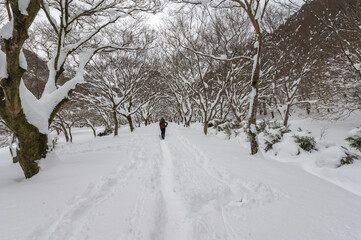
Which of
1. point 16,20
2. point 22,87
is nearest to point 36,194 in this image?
point 22,87

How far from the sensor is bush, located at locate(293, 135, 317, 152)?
526 centimetres

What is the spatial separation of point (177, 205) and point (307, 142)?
5238mm

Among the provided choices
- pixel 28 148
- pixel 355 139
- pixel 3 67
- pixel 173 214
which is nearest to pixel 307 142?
pixel 355 139

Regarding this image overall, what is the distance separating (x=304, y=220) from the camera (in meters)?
2.17

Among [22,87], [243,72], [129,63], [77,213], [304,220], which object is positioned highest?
[129,63]

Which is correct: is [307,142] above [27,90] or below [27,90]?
below

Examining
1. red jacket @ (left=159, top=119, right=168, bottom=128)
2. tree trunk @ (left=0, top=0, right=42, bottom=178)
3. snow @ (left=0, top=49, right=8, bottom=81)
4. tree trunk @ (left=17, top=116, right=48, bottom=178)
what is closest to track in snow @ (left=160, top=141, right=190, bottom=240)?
tree trunk @ (left=17, top=116, right=48, bottom=178)

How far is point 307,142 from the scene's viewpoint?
5305 millimetres

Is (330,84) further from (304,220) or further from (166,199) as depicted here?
(166,199)

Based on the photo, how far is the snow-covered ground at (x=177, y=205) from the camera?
2.03 m

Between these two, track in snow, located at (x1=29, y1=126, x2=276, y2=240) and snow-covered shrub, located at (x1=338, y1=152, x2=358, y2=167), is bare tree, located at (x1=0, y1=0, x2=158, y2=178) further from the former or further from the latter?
snow-covered shrub, located at (x1=338, y1=152, x2=358, y2=167)

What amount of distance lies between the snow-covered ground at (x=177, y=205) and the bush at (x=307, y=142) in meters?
1.68

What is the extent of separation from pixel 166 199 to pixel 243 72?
51.2 feet

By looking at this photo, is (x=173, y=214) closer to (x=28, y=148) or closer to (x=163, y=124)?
(x=28, y=148)
